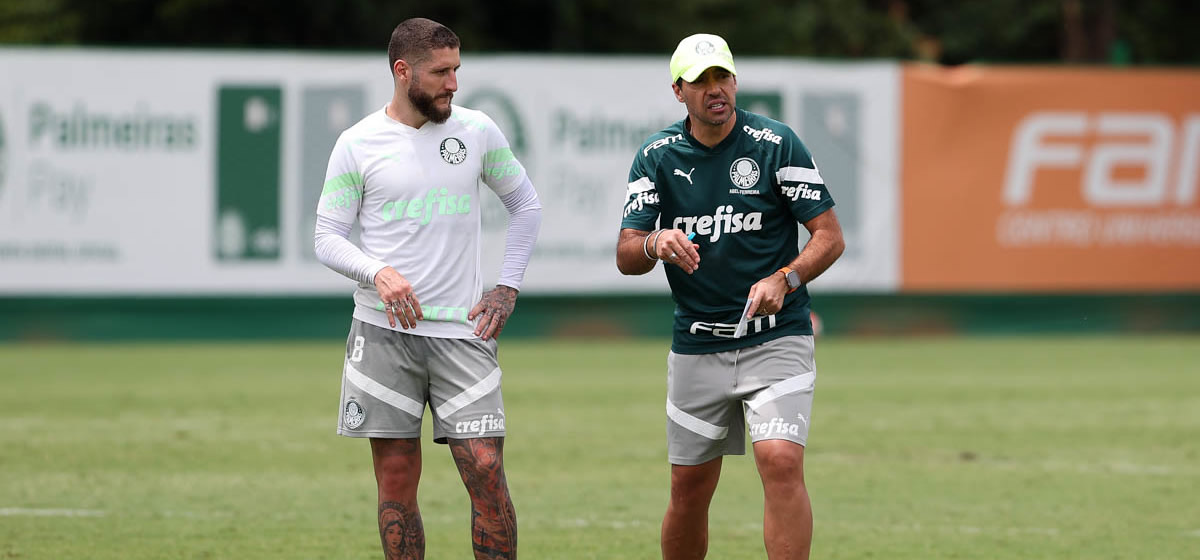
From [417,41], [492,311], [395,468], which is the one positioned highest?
[417,41]

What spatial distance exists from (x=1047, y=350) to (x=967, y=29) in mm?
22935

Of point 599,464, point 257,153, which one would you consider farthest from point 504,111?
point 599,464

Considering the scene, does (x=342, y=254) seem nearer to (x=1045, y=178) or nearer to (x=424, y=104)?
(x=424, y=104)

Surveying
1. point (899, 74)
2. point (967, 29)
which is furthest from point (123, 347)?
point (967, 29)

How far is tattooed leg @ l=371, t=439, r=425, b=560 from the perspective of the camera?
663cm

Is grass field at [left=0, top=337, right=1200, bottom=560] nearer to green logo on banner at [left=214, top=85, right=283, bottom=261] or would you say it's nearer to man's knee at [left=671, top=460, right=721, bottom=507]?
man's knee at [left=671, top=460, right=721, bottom=507]

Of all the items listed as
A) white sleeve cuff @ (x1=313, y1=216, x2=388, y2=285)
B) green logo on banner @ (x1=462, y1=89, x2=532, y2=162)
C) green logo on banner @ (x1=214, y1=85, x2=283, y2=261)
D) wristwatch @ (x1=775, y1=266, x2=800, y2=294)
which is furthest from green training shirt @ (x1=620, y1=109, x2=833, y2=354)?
green logo on banner @ (x1=214, y1=85, x2=283, y2=261)

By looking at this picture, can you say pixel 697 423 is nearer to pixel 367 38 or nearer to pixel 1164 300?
pixel 1164 300

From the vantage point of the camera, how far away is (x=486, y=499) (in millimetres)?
6582

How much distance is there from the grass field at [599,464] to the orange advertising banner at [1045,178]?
10.1 ft

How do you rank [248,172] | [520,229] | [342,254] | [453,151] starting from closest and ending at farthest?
[342,254] → [453,151] → [520,229] → [248,172]

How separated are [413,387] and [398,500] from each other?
436 mm

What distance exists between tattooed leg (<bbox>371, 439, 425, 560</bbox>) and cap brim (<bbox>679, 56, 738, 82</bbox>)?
1.74m

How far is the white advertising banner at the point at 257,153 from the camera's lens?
1891cm
